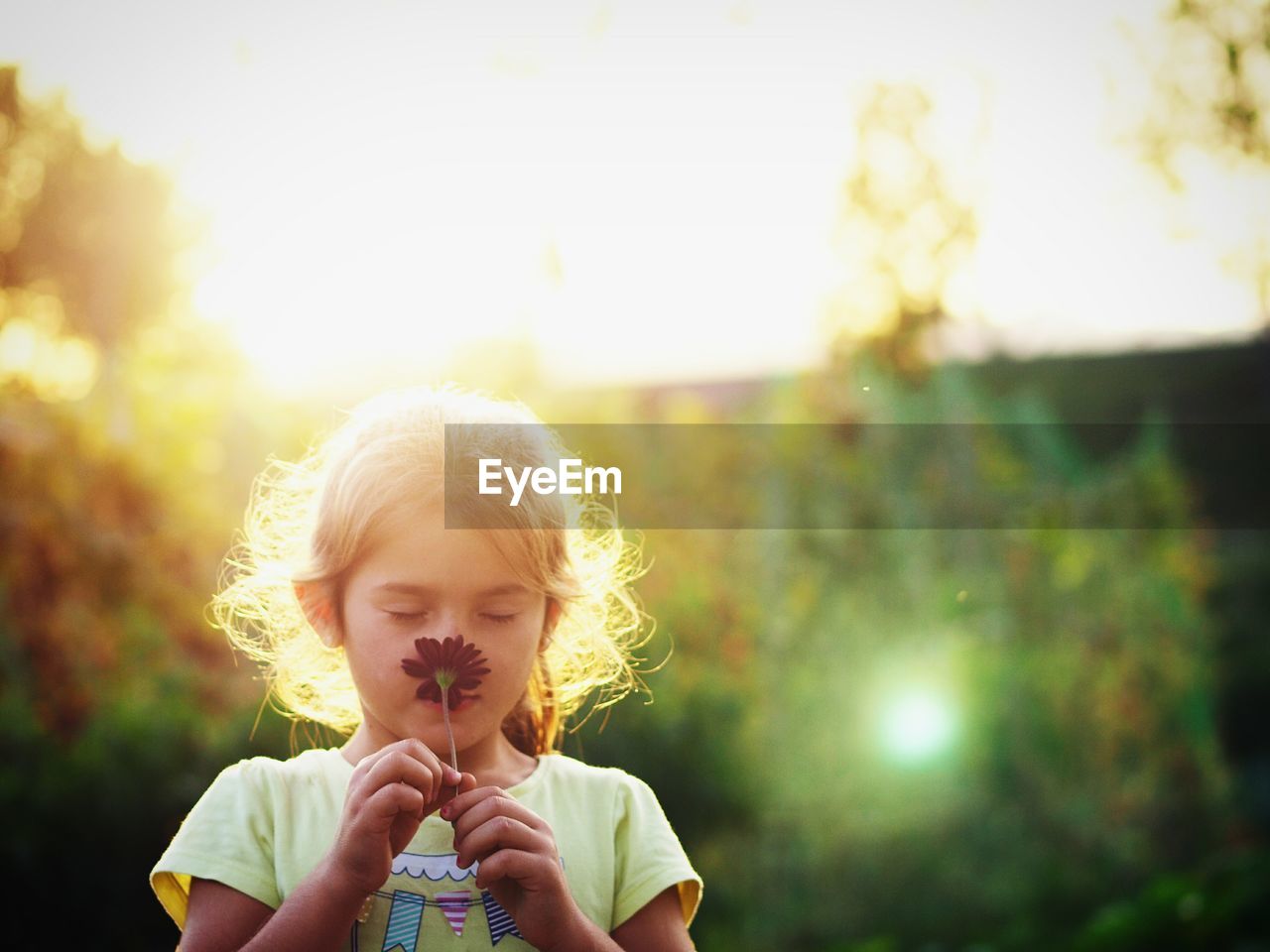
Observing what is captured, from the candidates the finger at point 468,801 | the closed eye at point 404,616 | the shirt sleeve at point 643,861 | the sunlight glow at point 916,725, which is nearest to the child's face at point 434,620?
the closed eye at point 404,616

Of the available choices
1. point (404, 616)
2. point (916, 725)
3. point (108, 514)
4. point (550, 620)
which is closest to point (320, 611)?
point (404, 616)

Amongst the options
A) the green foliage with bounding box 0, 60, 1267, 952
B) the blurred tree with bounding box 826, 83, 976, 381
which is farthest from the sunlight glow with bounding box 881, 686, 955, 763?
the blurred tree with bounding box 826, 83, 976, 381

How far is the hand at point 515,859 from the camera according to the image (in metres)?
1.10

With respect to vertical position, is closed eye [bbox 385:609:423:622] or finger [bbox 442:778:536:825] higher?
closed eye [bbox 385:609:423:622]

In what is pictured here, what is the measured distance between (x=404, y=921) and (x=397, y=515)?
42cm

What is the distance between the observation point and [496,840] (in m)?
1.10

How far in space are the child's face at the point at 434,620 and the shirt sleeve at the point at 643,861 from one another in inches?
9.0

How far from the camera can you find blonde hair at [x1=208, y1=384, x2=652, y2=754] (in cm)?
128

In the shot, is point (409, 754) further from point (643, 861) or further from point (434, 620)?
point (643, 861)

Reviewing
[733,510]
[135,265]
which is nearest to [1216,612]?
[733,510]

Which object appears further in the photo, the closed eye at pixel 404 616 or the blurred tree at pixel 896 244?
the blurred tree at pixel 896 244

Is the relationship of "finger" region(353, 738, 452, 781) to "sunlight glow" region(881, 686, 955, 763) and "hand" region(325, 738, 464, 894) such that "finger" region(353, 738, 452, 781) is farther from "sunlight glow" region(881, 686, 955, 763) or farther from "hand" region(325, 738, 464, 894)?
"sunlight glow" region(881, 686, 955, 763)

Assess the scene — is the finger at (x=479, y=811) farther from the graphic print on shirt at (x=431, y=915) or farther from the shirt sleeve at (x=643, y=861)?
the shirt sleeve at (x=643, y=861)

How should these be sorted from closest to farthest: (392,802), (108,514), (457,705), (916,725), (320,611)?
(392,802)
(457,705)
(320,611)
(916,725)
(108,514)
